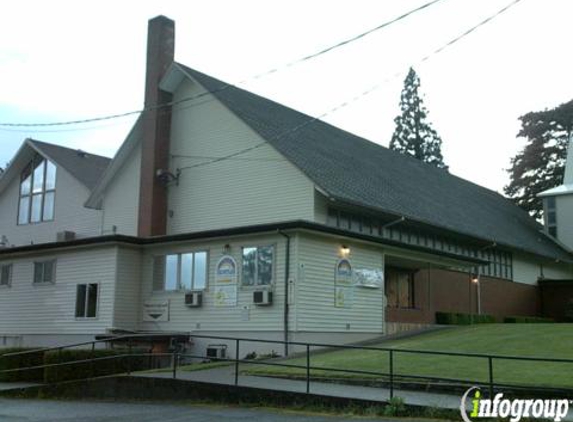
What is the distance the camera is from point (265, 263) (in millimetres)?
22625

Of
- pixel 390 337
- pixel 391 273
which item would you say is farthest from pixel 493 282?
pixel 390 337

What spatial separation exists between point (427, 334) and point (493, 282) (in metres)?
12.4

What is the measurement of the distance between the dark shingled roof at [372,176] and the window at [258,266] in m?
3.14

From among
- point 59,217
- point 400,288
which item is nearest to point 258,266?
point 400,288

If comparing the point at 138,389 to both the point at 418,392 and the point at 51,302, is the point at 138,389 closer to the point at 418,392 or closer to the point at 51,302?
the point at 418,392

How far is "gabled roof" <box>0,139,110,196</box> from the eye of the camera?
36309mm

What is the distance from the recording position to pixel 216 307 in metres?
23.5

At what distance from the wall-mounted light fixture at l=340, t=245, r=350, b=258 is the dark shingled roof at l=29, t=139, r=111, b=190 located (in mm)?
16175

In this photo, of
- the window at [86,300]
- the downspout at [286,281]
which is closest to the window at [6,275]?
the window at [86,300]

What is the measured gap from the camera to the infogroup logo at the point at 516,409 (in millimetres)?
11383

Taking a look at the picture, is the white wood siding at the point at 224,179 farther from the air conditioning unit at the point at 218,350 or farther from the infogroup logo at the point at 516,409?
the infogroup logo at the point at 516,409

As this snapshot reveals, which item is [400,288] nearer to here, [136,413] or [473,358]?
[473,358]

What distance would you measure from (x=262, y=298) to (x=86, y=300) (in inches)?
284

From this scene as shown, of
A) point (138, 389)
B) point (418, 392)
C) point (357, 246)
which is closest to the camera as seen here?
point (418, 392)
